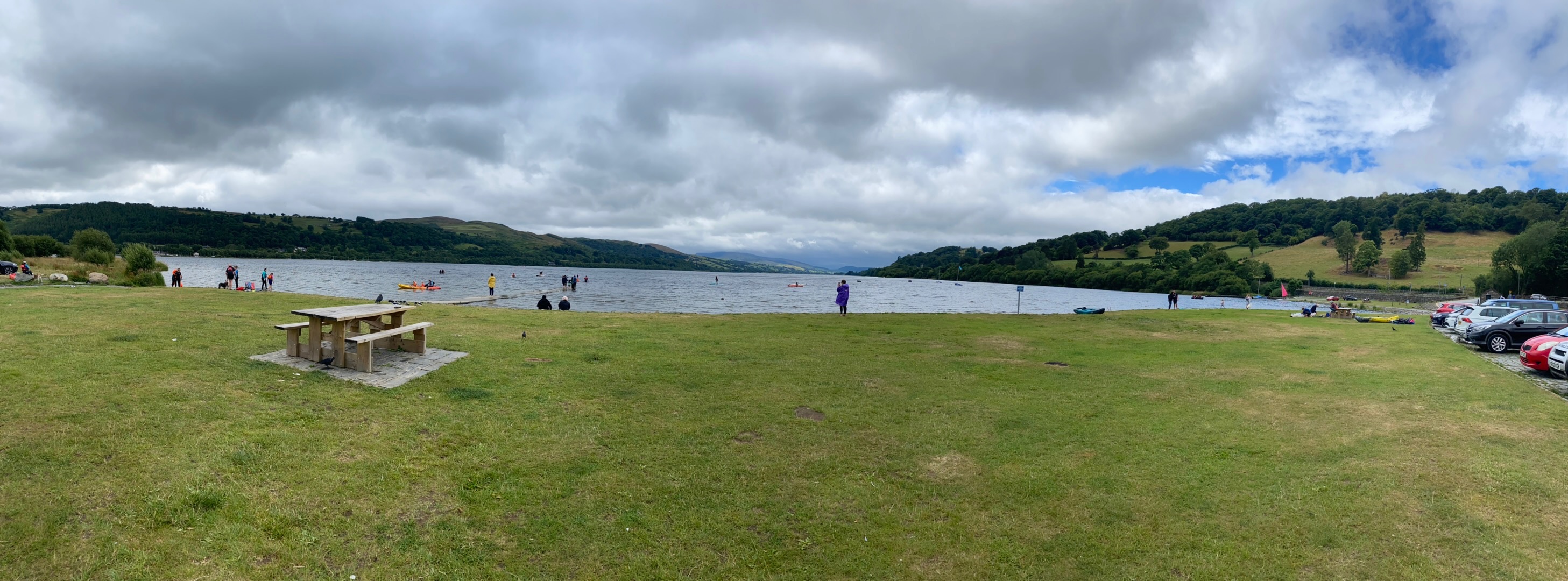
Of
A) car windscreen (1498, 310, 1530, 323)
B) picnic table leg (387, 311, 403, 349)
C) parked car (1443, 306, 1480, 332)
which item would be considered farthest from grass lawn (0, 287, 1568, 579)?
parked car (1443, 306, 1480, 332)

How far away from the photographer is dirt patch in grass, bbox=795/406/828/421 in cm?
1014

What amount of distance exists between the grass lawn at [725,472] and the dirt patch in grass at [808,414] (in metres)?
0.17

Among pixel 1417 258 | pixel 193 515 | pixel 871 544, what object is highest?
pixel 1417 258

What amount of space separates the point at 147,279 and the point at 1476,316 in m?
72.2

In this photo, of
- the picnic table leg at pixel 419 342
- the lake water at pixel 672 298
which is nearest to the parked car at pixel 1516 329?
the lake water at pixel 672 298

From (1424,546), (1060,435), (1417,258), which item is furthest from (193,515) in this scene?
(1417,258)

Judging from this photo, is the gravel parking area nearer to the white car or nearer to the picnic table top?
the white car

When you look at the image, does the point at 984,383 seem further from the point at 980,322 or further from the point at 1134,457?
the point at 980,322

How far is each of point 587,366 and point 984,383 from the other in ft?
26.4

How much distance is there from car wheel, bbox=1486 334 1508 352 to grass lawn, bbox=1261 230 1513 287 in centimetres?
13671

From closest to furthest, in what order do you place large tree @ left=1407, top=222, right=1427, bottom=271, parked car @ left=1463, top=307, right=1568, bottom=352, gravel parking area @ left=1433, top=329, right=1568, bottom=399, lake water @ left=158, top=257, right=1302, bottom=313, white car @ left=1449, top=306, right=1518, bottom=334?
1. gravel parking area @ left=1433, top=329, right=1568, bottom=399
2. parked car @ left=1463, top=307, right=1568, bottom=352
3. white car @ left=1449, top=306, right=1518, bottom=334
4. lake water @ left=158, top=257, right=1302, bottom=313
5. large tree @ left=1407, top=222, right=1427, bottom=271

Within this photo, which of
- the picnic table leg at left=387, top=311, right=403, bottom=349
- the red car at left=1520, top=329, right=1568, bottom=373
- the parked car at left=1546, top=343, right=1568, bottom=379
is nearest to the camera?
the picnic table leg at left=387, top=311, right=403, bottom=349

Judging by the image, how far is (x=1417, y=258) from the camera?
140 meters

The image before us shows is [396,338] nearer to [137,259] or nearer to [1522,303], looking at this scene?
[1522,303]
